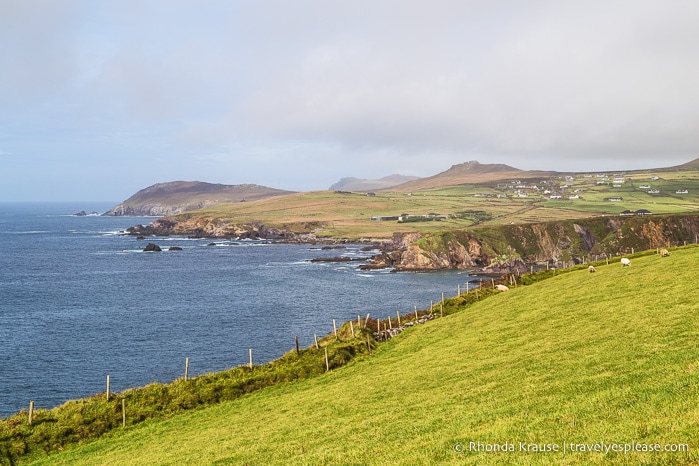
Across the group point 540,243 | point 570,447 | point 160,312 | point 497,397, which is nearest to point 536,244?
point 540,243

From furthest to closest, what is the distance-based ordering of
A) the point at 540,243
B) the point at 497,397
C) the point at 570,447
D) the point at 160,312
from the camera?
1. the point at 540,243
2. the point at 160,312
3. the point at 497,397
4. the point at 570,447

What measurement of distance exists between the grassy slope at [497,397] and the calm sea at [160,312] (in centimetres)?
3376

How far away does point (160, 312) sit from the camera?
107312 mm

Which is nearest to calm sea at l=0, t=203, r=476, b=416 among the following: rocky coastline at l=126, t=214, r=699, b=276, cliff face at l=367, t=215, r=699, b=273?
rocky coastline at l=126, t=214, r=699, b=276

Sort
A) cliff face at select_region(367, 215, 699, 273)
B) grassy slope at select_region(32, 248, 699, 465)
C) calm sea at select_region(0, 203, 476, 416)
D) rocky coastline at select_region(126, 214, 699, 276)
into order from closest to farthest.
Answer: grassy slope at select_region(32, 248, 699, 465) → calm sea at select_region(0, 203, 476, 416) → rocky coastline at select_region(126, 214, 699, 276) → cliff face at select_region(367, 215, 699, 273)

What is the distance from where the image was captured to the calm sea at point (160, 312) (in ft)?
231

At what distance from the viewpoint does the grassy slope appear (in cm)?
1758

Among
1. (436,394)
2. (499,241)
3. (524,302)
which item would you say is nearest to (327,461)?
(436,394)

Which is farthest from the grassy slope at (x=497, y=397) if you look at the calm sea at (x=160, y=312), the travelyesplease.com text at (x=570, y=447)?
the calm sea at (x=160, y=312)

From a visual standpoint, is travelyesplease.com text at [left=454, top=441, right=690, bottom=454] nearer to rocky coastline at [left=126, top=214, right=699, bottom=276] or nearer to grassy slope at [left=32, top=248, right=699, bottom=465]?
grassy slope at [left=32, top=248, right=699, bottom=465]

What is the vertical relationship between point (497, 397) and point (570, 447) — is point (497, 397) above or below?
below

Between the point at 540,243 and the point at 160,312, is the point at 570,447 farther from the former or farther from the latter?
the point at 540,243

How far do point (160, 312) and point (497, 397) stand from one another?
95361 mm

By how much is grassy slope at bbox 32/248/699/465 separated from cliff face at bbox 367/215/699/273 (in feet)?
378
